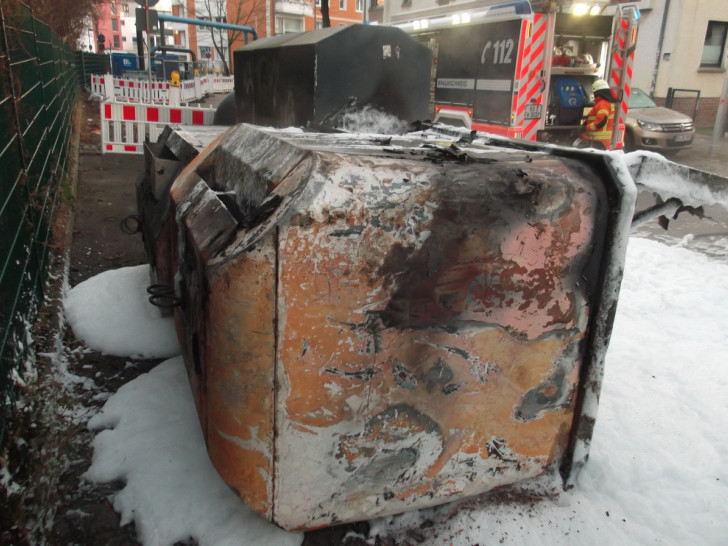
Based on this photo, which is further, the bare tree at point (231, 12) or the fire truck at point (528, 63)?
the bare tree at point (231, 12)

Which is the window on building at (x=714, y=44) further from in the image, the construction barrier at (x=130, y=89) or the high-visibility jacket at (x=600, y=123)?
the construction barrier at (x=130, y=89)

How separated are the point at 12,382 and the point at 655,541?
2472 millimetres

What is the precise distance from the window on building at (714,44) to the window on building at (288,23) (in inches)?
1194

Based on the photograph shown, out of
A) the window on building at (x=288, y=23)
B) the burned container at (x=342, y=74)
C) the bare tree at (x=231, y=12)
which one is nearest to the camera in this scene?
the burned container at (x=342, y=74)

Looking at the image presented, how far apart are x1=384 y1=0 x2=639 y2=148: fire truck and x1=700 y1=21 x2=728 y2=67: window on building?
9.32m

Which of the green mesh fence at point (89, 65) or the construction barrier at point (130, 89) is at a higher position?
the green mesh fence at point (89, 65)

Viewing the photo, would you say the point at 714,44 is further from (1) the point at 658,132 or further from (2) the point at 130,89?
(2) the point at 130,89

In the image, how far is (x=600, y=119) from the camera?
27.4 ft

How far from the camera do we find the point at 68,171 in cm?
638

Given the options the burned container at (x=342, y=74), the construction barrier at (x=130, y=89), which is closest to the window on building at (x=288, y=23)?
the construction barrier at (x=130, y=89)

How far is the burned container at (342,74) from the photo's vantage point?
3789 millimetres

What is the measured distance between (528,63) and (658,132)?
14.1 feet

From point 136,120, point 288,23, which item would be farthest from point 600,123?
point 288,23

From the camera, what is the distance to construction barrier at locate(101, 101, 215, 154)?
7836 millimetres
